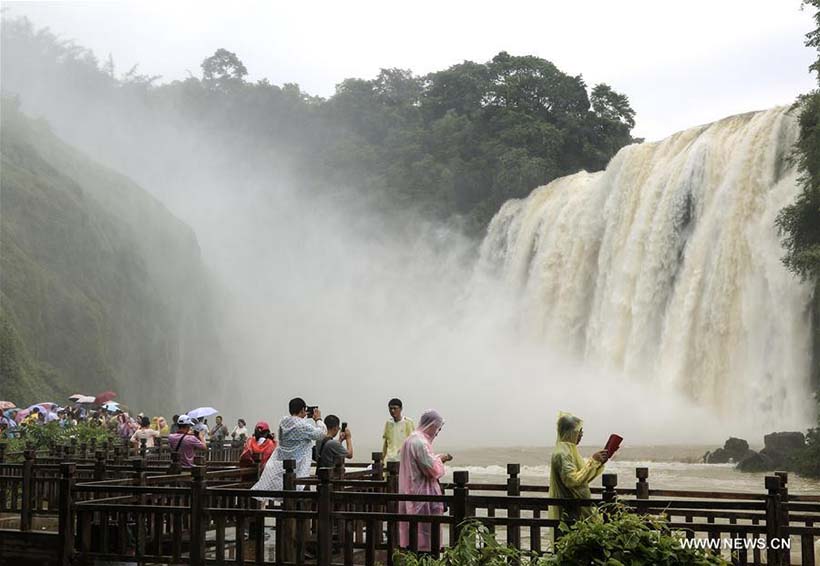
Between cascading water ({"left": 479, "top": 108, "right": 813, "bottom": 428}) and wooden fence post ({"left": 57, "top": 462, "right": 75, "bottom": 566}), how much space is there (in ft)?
77.0

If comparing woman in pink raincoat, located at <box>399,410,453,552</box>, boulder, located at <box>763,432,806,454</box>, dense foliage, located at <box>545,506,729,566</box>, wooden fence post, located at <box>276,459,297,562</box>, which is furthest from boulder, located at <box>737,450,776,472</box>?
dense foliage, located at <box>545,506,729,566</box>

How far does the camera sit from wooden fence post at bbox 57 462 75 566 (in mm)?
8141

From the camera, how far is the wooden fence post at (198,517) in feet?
24.6

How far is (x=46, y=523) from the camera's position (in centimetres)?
1145

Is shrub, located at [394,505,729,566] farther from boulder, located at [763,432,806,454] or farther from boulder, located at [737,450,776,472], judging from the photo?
boulder, located at [763,432,806,454]

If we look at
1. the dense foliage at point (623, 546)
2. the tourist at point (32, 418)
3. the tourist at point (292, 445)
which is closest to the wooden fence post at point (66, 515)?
the tourist at point (292, 445)

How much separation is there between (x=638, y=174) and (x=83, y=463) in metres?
28.4

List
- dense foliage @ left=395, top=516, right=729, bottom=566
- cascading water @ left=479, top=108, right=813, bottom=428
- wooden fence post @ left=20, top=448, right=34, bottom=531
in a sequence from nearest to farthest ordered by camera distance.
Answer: dense foliage @ left=395, top=516, right=729, bottom=566
wooden fence post @ left=20, top=448, right=34, bottom=531
cascading water @ left=479, top=108, right=813, bottom=428

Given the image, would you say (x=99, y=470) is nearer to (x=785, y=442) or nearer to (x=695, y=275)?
(x=785, y=442)

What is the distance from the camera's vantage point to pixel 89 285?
33062 millimetres

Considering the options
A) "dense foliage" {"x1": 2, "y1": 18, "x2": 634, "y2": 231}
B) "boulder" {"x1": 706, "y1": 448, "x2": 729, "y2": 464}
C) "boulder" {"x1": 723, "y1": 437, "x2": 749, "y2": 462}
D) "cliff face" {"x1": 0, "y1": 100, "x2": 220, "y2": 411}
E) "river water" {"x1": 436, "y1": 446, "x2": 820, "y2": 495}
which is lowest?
"river water" {"x1": 436, "y1": 446, "x2": 820, "y2": 495}

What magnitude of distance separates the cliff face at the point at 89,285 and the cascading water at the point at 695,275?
51.6 ft

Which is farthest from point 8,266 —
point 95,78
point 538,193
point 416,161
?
point 95,78

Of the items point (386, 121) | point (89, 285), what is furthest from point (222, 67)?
point (89, 285)
